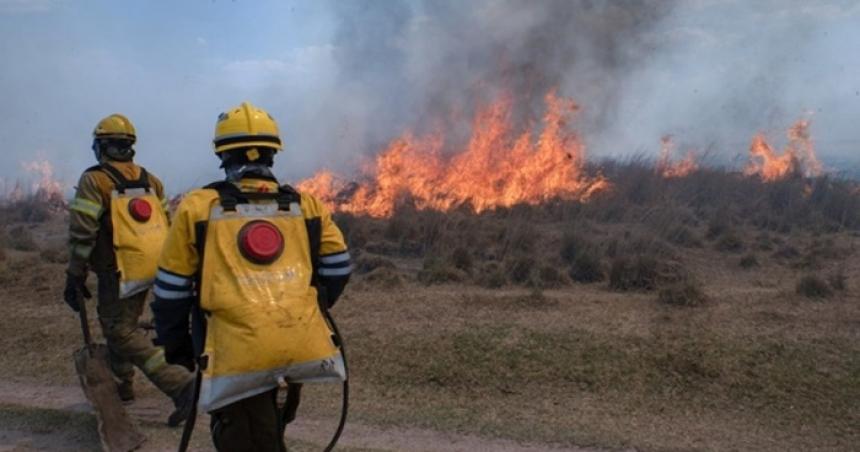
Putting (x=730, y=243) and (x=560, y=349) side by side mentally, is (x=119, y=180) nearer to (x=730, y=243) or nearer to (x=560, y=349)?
(x=560, y=349)

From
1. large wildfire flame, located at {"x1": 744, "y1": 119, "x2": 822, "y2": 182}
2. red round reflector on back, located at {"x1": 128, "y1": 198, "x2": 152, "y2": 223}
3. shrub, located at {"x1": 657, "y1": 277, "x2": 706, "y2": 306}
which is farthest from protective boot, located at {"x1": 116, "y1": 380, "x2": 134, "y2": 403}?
large wildfire flame, located at {"x1": 744, "y1": 119, "x2": 822, "y2": 182}

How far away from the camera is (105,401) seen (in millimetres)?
5055

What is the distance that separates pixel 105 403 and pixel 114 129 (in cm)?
200

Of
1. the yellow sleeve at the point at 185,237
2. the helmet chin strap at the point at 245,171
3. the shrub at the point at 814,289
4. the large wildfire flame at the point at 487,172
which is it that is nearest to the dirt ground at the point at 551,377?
the shrub at the point at 814,289

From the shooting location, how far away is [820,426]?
218 inches

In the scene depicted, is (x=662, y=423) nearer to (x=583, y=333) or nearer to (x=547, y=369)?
(x=547, y=369)

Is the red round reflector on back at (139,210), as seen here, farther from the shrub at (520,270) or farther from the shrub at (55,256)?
the shrub at (55,256)

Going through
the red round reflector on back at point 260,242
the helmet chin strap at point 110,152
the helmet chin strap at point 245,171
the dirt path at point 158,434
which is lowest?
the dirt path at point 158,434

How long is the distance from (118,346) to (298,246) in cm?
294

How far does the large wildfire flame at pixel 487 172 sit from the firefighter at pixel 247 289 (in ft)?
43.4

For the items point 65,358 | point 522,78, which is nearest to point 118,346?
point 65,358

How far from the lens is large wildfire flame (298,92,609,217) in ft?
56.0

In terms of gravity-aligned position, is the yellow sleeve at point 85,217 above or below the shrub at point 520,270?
above

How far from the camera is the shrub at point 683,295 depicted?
866 cm
